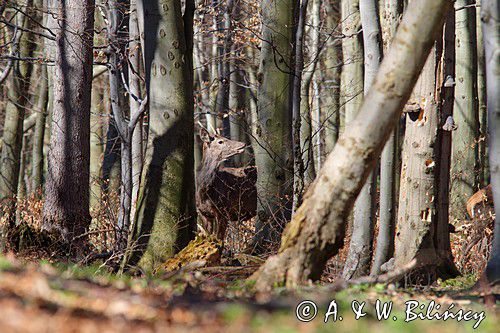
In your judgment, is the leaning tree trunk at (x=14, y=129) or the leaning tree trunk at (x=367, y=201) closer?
the leaning tree trunk at (x=367, y=201)

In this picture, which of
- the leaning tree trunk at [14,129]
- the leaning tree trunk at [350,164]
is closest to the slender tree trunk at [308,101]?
the leaning tree trunk at [350,164]

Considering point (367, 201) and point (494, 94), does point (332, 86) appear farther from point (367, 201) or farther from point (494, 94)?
point (494, 94)

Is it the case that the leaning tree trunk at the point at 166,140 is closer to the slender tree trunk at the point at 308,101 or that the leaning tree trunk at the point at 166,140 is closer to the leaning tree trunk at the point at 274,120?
the leaning tree trunk at the point at 274,120

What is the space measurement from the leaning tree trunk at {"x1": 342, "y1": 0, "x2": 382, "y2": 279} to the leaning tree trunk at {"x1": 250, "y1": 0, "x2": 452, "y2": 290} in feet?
14.4

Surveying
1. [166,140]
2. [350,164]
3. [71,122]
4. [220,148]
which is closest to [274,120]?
[220,148]

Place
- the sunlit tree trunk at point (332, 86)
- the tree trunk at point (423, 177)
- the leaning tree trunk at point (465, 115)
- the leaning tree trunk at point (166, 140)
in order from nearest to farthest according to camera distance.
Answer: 1. the tree trunk at point (423, 177)
2. the leaning tree trunk at point (166, 140)
3. the leaning tree trunk at point (465, 115)
4. the sunlit tree trunk at point (332, 86)

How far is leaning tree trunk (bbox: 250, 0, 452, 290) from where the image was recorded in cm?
603

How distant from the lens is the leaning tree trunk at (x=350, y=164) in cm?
603

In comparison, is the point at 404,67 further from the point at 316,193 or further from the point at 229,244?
the point at 229,244

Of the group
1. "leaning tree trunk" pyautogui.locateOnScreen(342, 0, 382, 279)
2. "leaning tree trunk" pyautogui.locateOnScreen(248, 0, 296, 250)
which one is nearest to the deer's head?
"leaning tree trunk" pyautogui.locateOnScreen(248, 0, 296, 250)

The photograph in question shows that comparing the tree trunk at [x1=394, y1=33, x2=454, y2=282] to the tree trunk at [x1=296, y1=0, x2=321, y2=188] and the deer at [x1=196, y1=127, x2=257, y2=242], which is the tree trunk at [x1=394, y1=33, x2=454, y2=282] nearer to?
the tree trunk at [x1=296, y1=0, x2=321, y2=188]

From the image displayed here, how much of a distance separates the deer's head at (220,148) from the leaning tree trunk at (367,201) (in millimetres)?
2554

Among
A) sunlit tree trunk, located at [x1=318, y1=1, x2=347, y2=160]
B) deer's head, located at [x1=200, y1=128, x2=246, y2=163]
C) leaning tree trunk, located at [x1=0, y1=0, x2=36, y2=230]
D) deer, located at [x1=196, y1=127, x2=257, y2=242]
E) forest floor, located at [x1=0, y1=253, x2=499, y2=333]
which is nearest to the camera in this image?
forest floor, located at [x1=0, y1=253, x2=499, y2=333]

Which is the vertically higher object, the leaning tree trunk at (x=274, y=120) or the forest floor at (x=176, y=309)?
the leaning tree trunk at (x=274, y=120)
